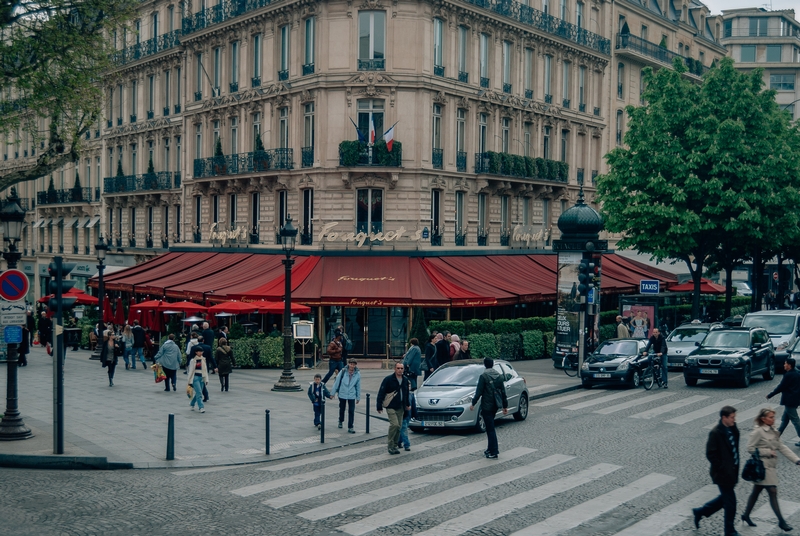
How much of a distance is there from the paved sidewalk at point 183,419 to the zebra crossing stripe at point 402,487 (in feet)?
10.9

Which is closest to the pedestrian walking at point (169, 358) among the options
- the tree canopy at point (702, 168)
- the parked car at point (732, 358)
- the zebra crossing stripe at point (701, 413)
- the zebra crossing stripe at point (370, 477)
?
the zebra crossing stripe at point (370, 477)

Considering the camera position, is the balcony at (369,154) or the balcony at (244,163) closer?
the balcony at (369,154)

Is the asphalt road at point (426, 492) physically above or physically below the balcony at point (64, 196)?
below

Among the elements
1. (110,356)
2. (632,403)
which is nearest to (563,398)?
(632,403)

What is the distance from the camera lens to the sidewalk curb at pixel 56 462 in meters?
15.5

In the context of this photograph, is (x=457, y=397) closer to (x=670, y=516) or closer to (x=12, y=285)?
(x=670, y=516)

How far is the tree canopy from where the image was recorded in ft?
117

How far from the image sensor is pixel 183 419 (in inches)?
808

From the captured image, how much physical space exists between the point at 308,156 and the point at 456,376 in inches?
658

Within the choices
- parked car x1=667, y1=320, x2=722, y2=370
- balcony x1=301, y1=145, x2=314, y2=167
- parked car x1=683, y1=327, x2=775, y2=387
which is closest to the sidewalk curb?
parked car x1=683, y1=327, x2=775, y2=387

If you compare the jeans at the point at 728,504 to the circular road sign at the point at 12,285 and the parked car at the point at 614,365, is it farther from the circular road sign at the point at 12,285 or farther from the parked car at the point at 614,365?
the parked car at the point at 614,365

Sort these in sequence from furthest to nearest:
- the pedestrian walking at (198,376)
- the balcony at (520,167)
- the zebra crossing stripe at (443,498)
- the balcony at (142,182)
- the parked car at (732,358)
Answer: the balcony at (142,182) → the balcony at (520,167) → the parked car at (732,358) → the pedestrian walking at (198,376) → the zebra crossing stripe at (443,498)

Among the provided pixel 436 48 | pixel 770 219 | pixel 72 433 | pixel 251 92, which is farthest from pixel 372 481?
pixel 770 219

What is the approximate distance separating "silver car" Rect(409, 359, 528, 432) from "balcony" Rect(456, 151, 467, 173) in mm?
16195
